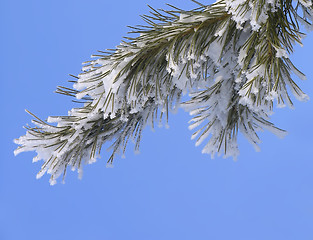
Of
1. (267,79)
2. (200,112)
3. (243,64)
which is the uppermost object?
(200,112)

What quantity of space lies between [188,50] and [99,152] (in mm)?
756

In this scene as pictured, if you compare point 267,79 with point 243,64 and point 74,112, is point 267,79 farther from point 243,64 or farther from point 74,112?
point 74,112

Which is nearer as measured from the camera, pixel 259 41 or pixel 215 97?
pixel 259 41

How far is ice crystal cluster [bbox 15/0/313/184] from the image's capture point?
2037 mm

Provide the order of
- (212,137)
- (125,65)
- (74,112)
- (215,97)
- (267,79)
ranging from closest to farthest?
(267,79) < (125,65) < (74,112) < (215,97) < (212,137)

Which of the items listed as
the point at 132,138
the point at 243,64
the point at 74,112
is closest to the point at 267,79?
the point at 243,64

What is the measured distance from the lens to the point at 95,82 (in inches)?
87.2

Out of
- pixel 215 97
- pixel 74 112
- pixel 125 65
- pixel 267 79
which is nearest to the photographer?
pixel 267 79

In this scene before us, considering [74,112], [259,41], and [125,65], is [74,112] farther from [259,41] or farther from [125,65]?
[259,41]

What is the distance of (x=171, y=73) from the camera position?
215 centimetres

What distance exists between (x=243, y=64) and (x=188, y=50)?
296 mm

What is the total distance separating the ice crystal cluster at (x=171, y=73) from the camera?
2037mm

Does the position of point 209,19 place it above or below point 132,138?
above

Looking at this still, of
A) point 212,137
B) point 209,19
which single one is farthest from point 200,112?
point 209,19
